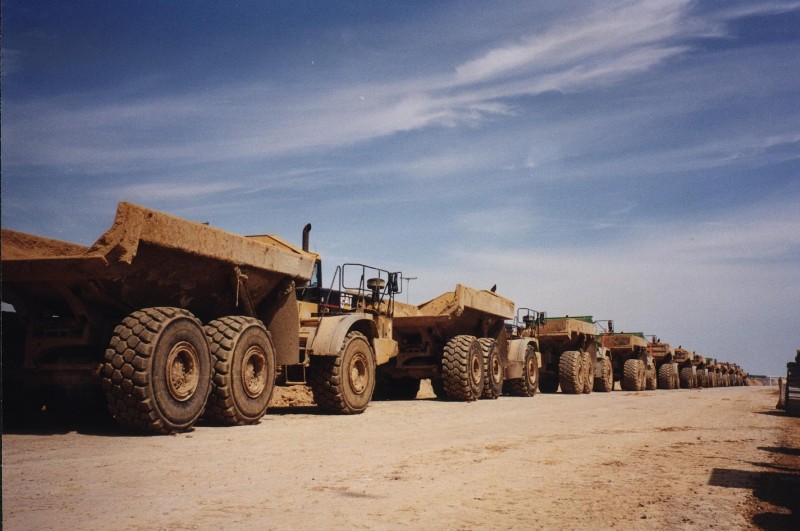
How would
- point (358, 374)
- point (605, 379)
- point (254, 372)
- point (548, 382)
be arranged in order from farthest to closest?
point (605, 379), point (548, 382), point (358, 374), point (254, 372)

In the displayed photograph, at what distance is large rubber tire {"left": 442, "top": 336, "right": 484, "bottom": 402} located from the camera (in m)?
13.7

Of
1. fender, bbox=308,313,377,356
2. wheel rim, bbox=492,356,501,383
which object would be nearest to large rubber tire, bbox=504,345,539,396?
wheel rim, bbox=492,356,501,383

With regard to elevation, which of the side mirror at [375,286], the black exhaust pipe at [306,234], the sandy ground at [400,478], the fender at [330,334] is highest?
the black exhaust pipe at [306,234]

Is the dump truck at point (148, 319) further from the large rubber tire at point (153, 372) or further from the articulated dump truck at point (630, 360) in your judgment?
the articulated dump truck at point (630, 360)

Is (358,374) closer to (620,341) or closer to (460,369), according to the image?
(460,369)

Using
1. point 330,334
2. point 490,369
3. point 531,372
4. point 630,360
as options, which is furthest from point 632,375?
point 330,334

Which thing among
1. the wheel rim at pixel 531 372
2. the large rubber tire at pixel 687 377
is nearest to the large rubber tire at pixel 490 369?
the wheel rim at pixel 531 372

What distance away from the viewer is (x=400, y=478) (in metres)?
5.27

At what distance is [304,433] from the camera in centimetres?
813

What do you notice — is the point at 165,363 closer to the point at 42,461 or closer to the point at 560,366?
the point at 42,461

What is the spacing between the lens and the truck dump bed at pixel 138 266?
6809mm

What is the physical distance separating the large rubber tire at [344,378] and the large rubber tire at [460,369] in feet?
9.49

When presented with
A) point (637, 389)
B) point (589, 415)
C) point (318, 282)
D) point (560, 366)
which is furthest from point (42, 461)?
point (637, 389)

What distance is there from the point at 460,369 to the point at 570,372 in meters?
7.69
